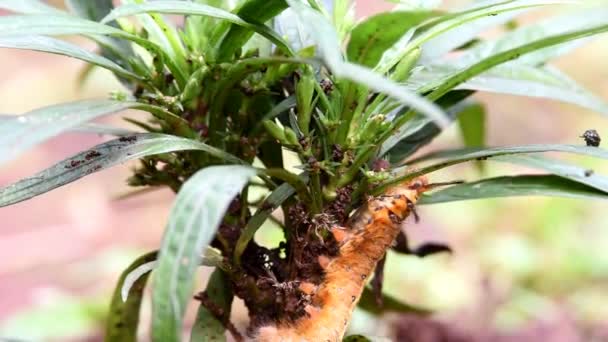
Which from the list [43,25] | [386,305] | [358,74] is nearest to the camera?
[358,74]

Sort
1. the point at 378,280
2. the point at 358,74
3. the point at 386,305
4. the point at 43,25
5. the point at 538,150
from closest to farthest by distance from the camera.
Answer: the point at 358,74
the point at 43,25
the point at 538,150
the point at 378,280
the point at 386,305

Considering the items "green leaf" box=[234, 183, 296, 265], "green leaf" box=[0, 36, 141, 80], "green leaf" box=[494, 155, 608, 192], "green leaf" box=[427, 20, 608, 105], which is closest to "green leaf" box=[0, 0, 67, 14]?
"green leaf" box=[0, 36, 141, 80]

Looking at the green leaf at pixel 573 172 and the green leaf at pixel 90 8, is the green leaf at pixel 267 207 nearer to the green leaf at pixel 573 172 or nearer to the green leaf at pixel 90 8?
the green leaf at pixel 573 172

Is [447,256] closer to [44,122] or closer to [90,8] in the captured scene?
[90,8]

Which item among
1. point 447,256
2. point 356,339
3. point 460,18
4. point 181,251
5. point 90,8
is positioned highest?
point 447,256

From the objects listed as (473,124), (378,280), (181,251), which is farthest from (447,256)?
(181,251)

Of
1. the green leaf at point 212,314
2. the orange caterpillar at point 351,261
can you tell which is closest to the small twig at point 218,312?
the green leaf at point 212,314
